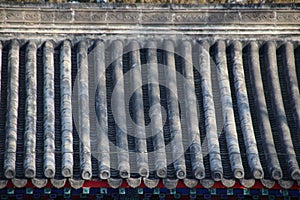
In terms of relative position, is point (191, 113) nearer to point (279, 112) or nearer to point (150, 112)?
point (150, 112)

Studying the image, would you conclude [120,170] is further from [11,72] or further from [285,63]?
[285,63]

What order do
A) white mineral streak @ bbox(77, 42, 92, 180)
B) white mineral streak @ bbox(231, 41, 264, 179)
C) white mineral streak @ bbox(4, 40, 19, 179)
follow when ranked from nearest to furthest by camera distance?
white mineral streak @ bbox(4, 40, 19, 179) → white mineral streak @ bbox(77, 42, 92, 180) → white mineral streak @ bbox(231, 41, 264, 179)

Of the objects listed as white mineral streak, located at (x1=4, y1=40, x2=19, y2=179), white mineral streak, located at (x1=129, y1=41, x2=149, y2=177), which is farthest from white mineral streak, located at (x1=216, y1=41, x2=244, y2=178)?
white mineral streak, located at (x1=4, y1=40, x2=19, y2=179)

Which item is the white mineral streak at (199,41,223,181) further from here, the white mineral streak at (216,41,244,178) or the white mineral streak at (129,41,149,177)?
the white mineral streak at (129,41,149,177)

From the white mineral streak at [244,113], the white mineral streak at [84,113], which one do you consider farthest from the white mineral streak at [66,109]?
the white mineral streak at [244,113]

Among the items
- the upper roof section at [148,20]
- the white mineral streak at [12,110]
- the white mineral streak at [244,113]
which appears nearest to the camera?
the white mineral streak at [12,110]

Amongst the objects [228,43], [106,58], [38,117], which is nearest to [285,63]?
[228,43]

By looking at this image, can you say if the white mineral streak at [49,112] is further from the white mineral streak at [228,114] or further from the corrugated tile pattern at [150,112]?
the white mineral streak at [228,114]
